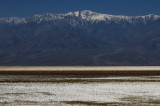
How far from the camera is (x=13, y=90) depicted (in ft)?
86.6

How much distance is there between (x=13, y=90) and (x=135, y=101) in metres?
9.42

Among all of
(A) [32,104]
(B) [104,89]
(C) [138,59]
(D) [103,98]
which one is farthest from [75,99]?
(C) [138,59]

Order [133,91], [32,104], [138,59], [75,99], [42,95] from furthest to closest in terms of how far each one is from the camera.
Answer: [138,59] → [133,91] → [42,95] → [75,99] → [32,104]

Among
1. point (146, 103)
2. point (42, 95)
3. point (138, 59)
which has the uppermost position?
point (138, 59)

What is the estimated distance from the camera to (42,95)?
23641 millimetres

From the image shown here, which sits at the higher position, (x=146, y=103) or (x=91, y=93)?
(x=91, y=93)

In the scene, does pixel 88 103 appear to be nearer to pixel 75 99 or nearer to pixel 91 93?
pixel 75 99

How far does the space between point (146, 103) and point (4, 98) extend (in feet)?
26.9

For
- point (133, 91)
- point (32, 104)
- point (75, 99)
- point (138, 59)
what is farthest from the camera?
point (138, 59)

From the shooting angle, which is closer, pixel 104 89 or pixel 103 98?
pixel 103 98

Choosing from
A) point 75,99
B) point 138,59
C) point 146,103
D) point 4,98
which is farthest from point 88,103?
point 138,59

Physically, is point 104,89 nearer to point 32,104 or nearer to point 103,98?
point 103,98

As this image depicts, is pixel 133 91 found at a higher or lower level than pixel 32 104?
higher

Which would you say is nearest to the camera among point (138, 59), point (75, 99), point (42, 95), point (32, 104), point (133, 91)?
point (32, 104)
